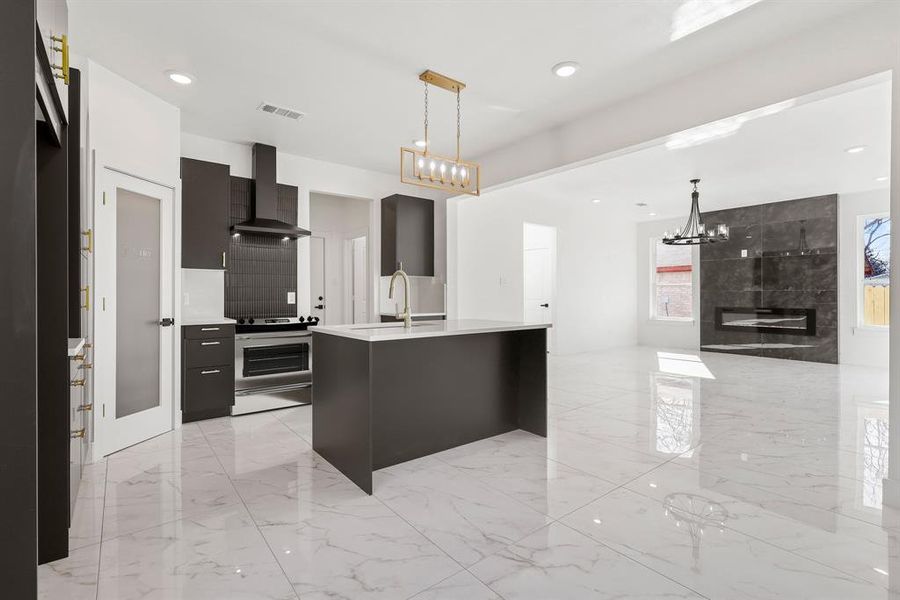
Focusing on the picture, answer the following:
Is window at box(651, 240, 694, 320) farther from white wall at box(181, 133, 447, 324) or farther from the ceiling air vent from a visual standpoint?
the ceiling air vent

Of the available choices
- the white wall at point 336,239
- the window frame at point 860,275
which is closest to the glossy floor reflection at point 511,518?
the white wall at point 336,239

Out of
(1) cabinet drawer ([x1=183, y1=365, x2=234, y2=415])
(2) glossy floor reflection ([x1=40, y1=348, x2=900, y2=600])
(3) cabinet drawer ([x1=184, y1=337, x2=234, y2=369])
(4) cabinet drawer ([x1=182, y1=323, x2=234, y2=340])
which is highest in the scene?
(4) cabinet drawer ([x1=182, y1=323, x2=234, y2=340])

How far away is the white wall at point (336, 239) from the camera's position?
7239mm

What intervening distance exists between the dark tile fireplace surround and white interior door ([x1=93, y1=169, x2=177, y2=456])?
29.3ft

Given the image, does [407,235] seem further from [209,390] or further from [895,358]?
[895,358]

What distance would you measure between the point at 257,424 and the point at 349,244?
408cm

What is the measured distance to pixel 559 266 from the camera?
7.89 m

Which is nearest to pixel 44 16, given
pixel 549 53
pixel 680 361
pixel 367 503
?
pixel 367 503

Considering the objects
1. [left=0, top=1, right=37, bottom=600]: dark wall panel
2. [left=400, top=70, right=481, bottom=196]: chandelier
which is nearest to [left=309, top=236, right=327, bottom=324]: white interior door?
[left=400, top=70, right=481, bottom=196]: chandelier

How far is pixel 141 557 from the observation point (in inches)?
73.7

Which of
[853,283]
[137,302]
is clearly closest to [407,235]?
[137,302]

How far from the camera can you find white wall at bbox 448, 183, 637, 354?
677 centimetres

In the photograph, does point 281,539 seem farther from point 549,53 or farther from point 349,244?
point 349,244

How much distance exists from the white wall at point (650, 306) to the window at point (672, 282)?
10cm
